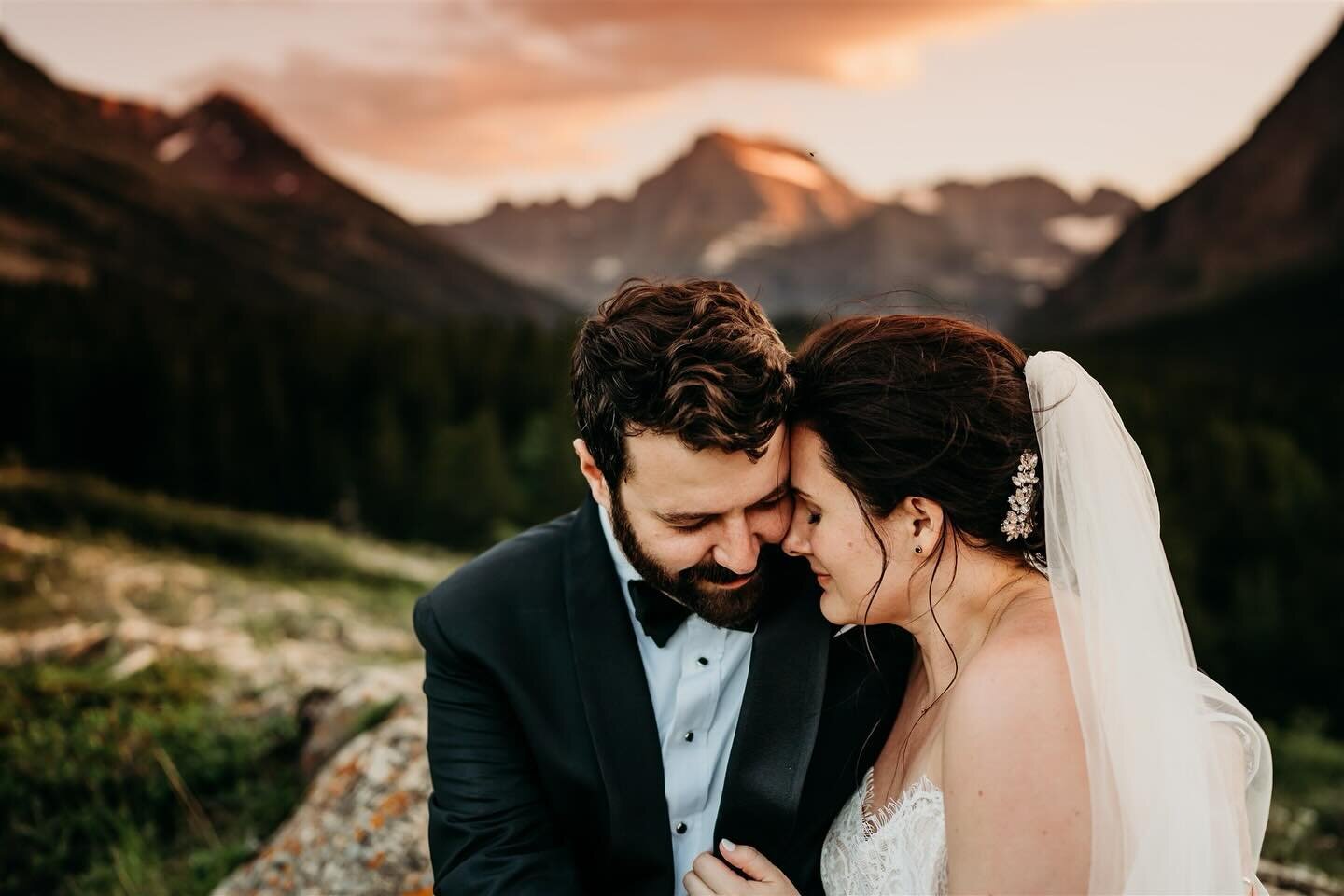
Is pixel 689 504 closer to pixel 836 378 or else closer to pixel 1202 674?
pixel 836 378

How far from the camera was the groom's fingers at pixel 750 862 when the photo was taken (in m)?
2.72

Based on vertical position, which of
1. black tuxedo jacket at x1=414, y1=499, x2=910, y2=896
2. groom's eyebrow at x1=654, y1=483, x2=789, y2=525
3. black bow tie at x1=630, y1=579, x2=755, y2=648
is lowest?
black tuxedo jacket at x1=414, y1=499, x2=910, y2=896

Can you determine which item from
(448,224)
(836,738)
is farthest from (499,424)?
(448,224)

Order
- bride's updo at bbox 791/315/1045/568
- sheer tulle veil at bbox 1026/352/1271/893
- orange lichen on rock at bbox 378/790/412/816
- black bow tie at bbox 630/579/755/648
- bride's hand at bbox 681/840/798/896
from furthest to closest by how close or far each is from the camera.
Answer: orange lichen on rock at bbox 378/790/412/816, black bow tie at bbox 630/579/755/648, bride's hand at bbox 681/840/798/896, bride's updo at bbox 791/315/1045/568, sheer tulle veil at bbox 1026/352/1271/893

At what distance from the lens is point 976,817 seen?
2199 mm

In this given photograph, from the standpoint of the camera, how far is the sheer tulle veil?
227cm

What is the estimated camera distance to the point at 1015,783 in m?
2.19

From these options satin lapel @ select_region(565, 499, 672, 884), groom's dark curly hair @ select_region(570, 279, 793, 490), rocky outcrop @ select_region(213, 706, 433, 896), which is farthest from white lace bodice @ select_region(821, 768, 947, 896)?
rocky outcrop @ select_region(213, 706, 433, 896)

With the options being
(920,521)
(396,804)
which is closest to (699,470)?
(920,521)

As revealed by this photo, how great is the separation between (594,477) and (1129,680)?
1639 mm

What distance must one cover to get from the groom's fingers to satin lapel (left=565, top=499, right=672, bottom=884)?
0.57 ft

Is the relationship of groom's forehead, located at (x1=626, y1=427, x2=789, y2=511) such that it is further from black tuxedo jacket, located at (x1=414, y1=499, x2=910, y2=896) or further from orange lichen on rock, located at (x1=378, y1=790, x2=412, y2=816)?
orange lichen on rock, located at (x1=378, y1=790, x2=412, y2=816)

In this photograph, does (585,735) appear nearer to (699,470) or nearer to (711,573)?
(711,573)

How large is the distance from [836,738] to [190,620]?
305 inches
